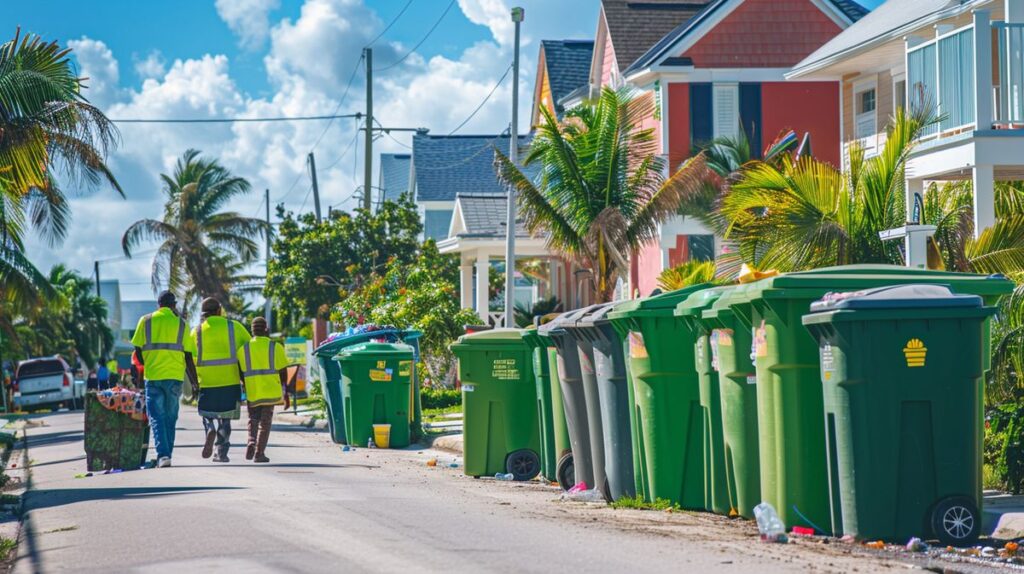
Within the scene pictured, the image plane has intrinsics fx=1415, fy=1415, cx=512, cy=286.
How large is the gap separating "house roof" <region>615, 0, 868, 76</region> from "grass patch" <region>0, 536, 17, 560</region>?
19621 millimetres

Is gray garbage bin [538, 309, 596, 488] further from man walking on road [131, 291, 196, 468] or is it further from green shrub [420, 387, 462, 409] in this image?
green shrub [420, 387, 462, 409]

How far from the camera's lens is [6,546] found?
9.11 meters

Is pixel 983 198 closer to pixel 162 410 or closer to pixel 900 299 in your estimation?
pixel 900 299

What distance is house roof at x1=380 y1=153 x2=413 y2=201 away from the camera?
5978 cm

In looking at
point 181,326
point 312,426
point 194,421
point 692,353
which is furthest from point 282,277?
point 692,353

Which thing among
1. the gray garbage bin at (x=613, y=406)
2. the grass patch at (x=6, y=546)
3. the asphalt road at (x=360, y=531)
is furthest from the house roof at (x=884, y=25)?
the grass patch at (x=6, y=546)

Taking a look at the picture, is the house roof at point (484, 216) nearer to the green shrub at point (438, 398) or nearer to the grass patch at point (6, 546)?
the green shrub at point (438, 398)

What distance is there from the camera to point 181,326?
14.6m

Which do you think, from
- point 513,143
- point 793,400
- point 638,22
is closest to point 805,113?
point 638,22

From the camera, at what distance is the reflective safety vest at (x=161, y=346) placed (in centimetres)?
1427

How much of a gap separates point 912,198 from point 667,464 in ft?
22.6

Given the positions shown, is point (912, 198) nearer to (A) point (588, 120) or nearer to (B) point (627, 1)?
(A) point (588, 120)

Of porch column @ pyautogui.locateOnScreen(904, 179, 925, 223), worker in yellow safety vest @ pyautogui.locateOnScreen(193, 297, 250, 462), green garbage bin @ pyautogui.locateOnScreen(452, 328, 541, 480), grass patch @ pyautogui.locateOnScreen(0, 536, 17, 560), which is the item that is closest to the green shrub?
worker in yellow safety vest @ pyautogui.locateOnScreen(193, 297, 250, 462)

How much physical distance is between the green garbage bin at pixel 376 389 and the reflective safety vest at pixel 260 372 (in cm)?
287
